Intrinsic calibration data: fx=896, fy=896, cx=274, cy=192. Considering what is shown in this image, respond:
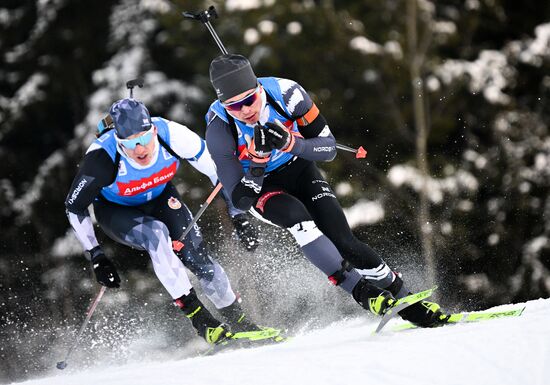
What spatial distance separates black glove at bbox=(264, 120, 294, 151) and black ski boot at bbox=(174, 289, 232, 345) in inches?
60.0

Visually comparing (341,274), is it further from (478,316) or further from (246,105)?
(246,105)

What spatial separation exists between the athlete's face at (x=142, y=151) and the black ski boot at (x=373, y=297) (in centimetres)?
167

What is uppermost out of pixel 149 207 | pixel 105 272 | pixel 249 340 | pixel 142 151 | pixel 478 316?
pixel 142 151

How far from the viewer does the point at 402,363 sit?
411 cm

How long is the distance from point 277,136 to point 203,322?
1673 millimetres

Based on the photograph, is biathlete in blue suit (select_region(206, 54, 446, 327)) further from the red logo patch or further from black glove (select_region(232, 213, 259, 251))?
the red logo patch

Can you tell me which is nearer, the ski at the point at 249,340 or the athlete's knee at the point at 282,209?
the athlete's knee at the point at 282,209

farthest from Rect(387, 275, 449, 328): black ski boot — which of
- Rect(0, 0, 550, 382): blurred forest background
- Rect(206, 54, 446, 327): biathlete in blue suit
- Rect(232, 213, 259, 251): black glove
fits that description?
Rect(0, 0, 550, 382): blurred forest background

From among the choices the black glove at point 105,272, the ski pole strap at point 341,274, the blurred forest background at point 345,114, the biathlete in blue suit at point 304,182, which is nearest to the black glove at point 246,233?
the biathlete in blue suit at point 304,182

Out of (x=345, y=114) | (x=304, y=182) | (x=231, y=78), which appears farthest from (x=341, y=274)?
(x=345, y=114)

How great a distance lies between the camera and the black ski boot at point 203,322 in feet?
19.5

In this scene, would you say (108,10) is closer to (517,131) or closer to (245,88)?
(517,131)

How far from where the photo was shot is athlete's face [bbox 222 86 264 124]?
5.18 meters

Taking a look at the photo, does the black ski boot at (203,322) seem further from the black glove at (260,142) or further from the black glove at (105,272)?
the black glove at (260,142)
